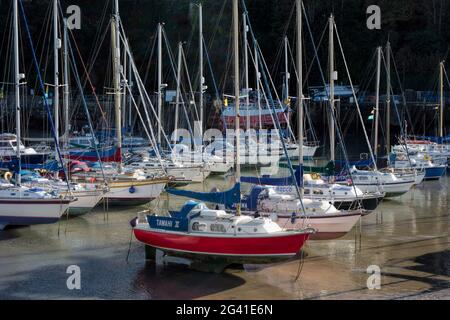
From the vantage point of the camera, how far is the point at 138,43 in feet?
250

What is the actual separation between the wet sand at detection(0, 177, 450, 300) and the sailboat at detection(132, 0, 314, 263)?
713 millimetres

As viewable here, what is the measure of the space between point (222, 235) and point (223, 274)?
130cm

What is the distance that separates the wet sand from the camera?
1931cm

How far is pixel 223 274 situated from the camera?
21141mm

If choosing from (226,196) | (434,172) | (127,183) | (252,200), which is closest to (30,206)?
(127,183)

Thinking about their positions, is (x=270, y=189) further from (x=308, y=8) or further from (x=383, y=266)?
(x=308, y=8)

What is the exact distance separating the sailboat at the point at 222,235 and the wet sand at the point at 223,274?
713 mm

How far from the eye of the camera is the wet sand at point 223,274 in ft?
63.4

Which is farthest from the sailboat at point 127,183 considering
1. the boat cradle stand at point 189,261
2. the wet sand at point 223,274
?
the boat cradle stand at point 189,261

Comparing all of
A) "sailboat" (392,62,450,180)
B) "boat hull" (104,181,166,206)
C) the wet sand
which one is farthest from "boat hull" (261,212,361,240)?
"sailboat" (392,62,450,180)

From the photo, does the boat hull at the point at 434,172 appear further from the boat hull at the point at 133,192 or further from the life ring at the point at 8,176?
the life ring at the point at 8,176

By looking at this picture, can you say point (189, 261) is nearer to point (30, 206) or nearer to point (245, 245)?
point (245, 245)
